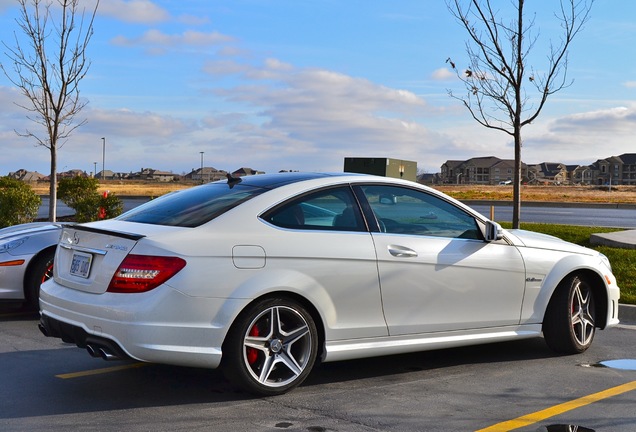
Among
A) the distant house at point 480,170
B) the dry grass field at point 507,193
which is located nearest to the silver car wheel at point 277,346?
the dry grass field at point 507,193

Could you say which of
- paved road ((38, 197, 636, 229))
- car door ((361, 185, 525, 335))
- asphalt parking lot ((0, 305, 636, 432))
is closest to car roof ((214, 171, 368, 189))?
car door ((361, 185, 525, 335))

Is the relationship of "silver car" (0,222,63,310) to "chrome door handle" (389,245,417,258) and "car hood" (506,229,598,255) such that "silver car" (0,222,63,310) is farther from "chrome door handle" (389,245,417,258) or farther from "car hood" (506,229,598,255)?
"car hood" (506,229,598,255)

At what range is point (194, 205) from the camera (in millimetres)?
5762

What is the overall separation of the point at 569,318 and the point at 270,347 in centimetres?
283

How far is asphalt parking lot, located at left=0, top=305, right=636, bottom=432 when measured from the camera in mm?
4812

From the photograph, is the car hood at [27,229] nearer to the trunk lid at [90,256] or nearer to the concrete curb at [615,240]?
the trunk lid at [90,256]

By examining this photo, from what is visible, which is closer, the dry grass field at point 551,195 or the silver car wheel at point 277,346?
the silver car wheel at point 277,346

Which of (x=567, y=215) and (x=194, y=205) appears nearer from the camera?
(x=194, y=205)

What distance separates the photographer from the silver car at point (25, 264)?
826cm

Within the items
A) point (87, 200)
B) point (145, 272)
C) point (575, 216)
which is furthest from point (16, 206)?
point (575, 216)

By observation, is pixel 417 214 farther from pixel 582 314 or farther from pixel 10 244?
pixel 10 244

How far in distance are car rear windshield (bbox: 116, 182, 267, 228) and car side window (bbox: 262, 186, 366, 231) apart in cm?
26

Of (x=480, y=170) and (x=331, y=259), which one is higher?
(x=480, y=170)

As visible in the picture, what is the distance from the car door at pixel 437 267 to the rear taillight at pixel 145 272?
154 cm
